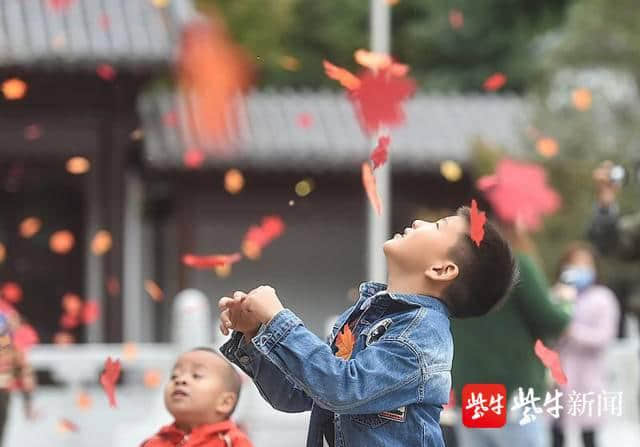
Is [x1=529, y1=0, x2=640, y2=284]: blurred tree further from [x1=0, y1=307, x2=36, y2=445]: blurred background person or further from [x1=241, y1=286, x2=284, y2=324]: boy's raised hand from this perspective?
[x1=241, y1=286, x2=284, y2=324]: boy's raised hand

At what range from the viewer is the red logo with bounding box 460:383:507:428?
16.0ft

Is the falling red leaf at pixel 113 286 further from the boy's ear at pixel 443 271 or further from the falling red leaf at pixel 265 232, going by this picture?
the boy's ear at pixel 443 271

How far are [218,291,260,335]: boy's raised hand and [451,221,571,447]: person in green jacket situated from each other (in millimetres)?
2405

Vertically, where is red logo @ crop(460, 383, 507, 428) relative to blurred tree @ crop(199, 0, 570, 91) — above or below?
below

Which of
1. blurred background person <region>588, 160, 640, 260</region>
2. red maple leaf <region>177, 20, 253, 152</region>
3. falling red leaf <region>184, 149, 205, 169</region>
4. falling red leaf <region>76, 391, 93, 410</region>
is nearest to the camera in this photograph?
blurred background person <region>588, 160, 640, 260</region>

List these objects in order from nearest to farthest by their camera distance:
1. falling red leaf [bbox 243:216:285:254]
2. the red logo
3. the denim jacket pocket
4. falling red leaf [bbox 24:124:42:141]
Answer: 1. the denim jacket pocket
2. the red logo
3. falling red leaf [bbox 24:124:42:141]
4. falling red leaf [bbox 243:216:285:254]

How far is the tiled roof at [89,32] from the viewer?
9805mm

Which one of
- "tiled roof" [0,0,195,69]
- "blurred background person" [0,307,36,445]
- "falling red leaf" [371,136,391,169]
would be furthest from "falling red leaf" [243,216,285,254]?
"falling red leaf" [371,136,391,169]

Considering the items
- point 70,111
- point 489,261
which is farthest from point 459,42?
point 489,261

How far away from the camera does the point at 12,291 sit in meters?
12.1

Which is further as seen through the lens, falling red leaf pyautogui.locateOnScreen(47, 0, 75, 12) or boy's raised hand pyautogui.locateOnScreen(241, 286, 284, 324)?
falling red leaf pyautogui.locateOnScreen(47, 0, 75, 12)

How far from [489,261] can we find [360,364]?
0.39m

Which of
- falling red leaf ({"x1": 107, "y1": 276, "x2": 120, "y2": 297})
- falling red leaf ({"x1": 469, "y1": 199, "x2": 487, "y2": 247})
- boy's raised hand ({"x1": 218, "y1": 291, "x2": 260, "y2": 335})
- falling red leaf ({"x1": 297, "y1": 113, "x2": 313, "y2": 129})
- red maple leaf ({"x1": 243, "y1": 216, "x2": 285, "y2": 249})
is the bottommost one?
boy's raised hand ({"x1": 218, "y1": 291, "x2": 260, "y2": 335})

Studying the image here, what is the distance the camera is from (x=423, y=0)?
2333 cm
